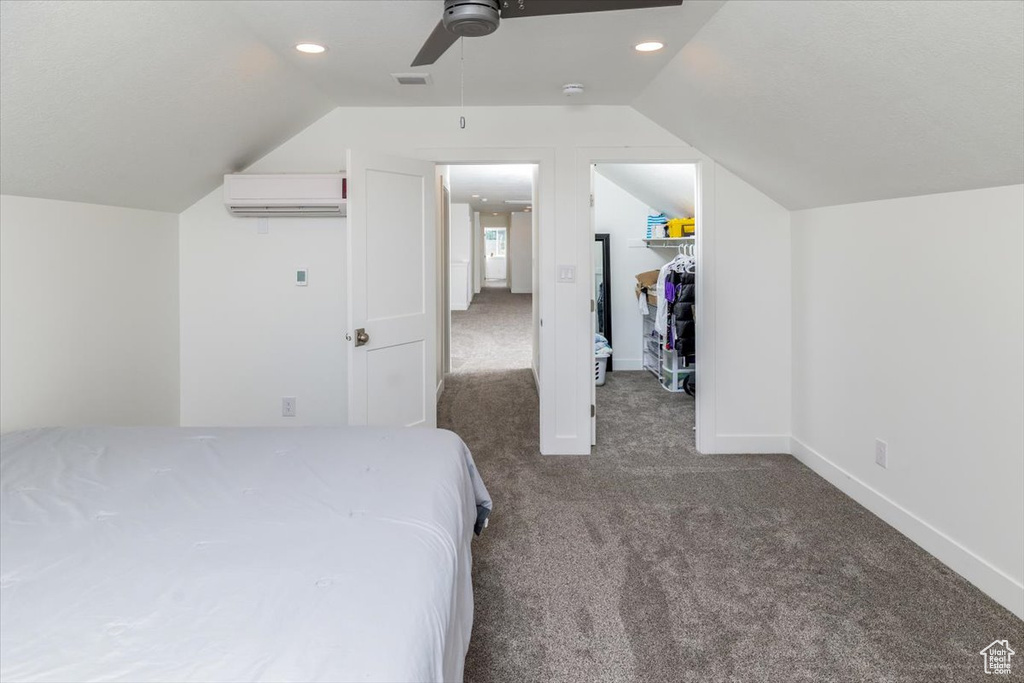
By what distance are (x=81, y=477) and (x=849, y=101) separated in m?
2.99

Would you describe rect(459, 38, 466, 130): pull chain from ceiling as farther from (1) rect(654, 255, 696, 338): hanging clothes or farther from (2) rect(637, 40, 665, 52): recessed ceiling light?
(1) rect(654, 255, 696, 338): hanging clothes

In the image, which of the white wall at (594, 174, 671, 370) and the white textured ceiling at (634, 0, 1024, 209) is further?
the white wall at (594, 174, 671, 370)

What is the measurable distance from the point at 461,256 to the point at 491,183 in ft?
14.3

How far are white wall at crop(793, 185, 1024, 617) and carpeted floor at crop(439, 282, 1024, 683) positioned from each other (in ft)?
0.59

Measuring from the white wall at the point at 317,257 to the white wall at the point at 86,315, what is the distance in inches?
7.9

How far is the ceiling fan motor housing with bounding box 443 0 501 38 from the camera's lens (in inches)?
65.3

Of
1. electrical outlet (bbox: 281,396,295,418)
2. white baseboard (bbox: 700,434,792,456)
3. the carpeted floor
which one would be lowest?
the carpeted floor

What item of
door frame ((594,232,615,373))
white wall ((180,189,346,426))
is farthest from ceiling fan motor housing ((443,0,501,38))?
door frame ((594,232,615,373))

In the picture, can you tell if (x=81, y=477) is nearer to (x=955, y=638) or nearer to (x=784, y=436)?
(x=955, y=638)

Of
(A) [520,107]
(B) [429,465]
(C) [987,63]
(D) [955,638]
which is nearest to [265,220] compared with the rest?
(A) [520,107]

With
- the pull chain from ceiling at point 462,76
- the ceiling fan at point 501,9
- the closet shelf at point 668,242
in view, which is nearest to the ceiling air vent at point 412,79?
the pull chain from ceiling at point 462,76

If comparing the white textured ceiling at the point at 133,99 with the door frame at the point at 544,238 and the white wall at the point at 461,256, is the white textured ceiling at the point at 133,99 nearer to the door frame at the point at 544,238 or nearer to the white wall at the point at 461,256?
the door frame at the point at 544,238

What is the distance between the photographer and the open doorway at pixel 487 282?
7.08 m

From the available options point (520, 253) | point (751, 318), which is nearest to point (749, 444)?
point (751, 318)
